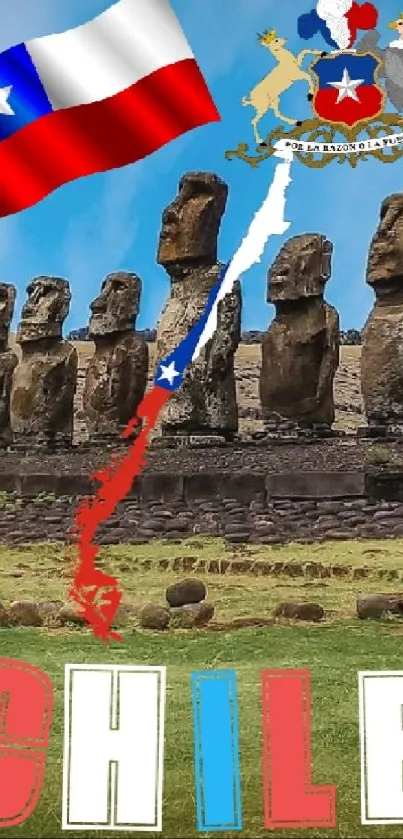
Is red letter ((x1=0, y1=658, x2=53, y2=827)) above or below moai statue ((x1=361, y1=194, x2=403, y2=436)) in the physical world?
below

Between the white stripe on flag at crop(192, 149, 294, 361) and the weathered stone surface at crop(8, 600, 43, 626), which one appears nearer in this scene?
the white stripe on flag at crop(192, 149, 294, 361)

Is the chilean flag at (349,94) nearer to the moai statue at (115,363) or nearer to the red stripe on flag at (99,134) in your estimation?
the red stripe on flag at (99,134)

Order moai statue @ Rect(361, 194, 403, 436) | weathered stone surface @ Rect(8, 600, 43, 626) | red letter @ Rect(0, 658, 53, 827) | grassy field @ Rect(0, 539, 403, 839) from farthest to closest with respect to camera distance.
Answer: moai statue @ Rect(361, 194, 403, 436) → weathered stone surface @ Rect(8, 600, 43, 626) → grassy field @ Rect(0, 539, 403, 839) → red letter @ Rect(0, 658, 53, 827)

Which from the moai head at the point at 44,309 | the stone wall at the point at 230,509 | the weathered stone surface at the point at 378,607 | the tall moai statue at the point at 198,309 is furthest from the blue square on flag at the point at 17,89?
the moai head at the point at 44,309

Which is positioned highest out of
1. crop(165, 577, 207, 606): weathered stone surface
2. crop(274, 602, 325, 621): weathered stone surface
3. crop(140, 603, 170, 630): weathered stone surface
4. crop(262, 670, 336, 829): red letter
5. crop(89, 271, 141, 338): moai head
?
crop(89, 271, 141, 338): moai head

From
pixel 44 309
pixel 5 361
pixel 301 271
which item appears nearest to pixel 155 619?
pixel 301 271

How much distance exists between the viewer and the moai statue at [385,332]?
1302 cm

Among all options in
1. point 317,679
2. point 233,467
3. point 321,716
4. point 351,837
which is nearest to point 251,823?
point 351,837

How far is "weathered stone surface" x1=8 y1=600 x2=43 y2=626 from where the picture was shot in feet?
21.1

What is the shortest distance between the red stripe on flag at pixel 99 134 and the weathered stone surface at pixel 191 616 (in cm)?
286

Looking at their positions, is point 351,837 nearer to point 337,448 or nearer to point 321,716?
point 321,716

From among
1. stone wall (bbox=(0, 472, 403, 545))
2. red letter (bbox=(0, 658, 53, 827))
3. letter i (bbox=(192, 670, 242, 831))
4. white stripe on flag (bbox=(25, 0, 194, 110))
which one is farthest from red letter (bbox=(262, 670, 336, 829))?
stone wall (bbox=(0, 472, 403, 545))

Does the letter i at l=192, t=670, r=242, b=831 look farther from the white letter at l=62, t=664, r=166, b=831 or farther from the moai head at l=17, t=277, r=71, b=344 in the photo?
the moai head at l=17, t=277, r=71, b=344

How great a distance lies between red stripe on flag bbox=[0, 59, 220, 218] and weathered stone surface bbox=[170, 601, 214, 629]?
2860 millimetres
